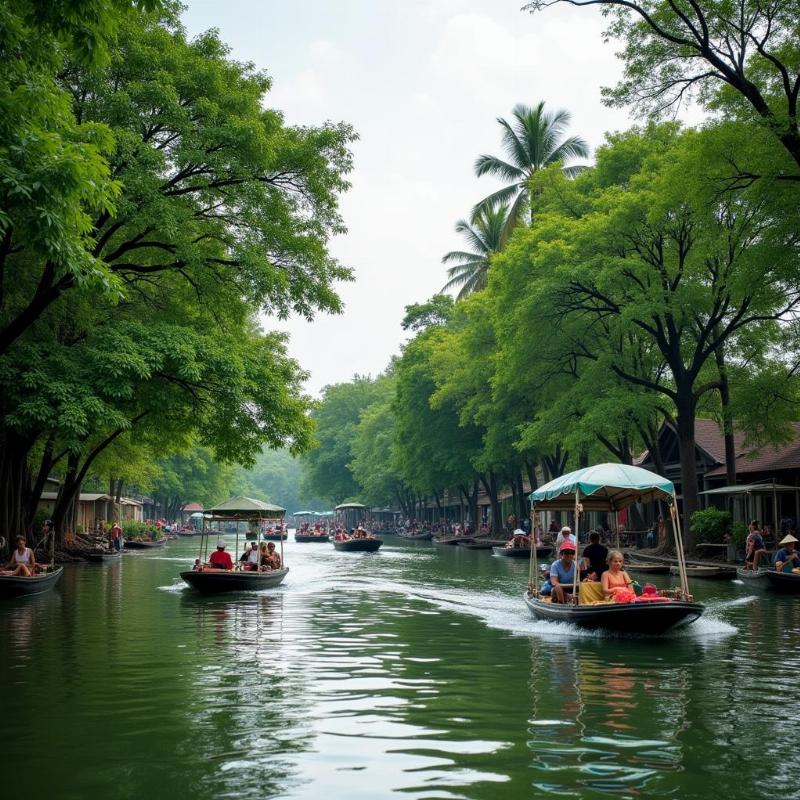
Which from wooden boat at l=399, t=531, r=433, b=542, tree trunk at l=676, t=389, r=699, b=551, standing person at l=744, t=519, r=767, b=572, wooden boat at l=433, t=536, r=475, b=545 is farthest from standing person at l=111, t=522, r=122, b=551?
wooden boat at l=399, t=531, r=433, b=542

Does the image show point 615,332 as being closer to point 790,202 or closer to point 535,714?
point 790,202

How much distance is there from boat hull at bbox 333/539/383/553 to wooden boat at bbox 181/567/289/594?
104 feet

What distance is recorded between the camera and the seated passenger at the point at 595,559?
19.1 metres

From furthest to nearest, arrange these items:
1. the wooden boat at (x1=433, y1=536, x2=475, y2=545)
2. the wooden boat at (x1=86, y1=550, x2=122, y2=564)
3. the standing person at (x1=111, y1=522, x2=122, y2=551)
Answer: the wooden boat at (x1=433, y1=536, x2=475, y2=545)
the standing person at (x1=111, y1=522, x2=122, y2=551)
the wooden boat at (x1=86, y1=550, x2=122, y2=564)

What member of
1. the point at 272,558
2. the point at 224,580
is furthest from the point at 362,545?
the point at 224,580

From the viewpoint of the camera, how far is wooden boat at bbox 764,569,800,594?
24578 millimetres

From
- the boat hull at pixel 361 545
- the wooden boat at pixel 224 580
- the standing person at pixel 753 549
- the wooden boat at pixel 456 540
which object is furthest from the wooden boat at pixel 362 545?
the standing person at pixel 753 549

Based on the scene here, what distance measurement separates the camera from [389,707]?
408 inches

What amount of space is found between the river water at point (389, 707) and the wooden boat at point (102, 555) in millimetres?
22555

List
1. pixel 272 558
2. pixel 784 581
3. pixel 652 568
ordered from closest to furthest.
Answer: pixel 784 581, pixel 272 558, pixel 652 568

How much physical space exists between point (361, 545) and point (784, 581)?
118ft

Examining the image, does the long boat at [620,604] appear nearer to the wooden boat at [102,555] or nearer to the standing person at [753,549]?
the standing person at [753,549]

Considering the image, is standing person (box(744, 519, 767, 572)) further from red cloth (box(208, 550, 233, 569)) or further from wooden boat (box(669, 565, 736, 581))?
red cloth (box(208, 550, 233, 569))

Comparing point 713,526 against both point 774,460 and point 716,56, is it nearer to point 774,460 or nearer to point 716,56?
point 774,460
